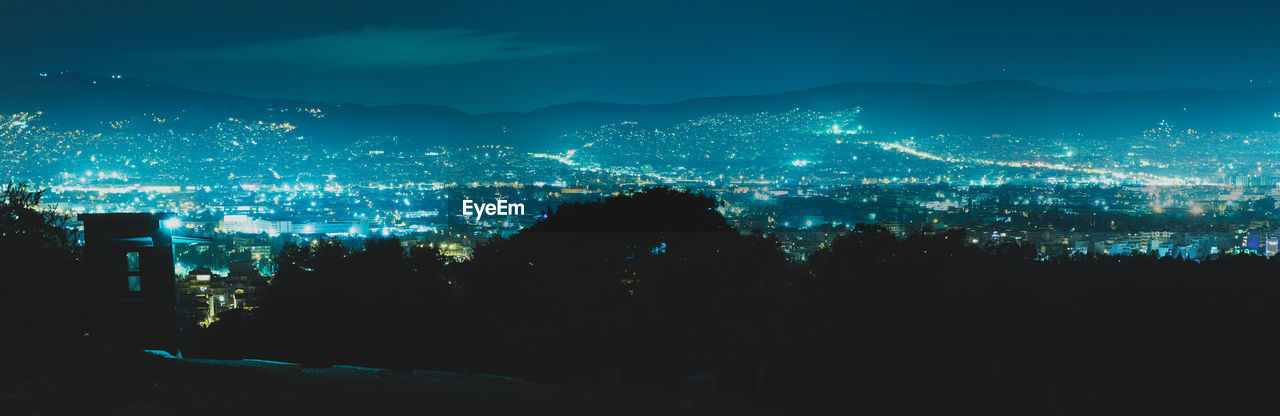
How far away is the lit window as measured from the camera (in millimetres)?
10258

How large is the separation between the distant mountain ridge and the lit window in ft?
162

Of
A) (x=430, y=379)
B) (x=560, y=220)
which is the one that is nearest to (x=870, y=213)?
(x=560, y=220)

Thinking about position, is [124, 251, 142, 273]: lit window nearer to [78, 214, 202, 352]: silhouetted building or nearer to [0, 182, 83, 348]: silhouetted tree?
[78, 214, 202, 352]: silhouetted building

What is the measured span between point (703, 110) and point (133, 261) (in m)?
62.3

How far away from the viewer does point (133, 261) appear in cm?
1034

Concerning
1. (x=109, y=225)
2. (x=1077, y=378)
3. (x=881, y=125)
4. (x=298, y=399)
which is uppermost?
(x=881, y=125)

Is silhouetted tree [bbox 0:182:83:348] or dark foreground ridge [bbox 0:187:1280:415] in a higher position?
silhouetted tree [bbox 0:182:83:348]

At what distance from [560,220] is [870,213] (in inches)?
765

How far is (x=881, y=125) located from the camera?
65.6m

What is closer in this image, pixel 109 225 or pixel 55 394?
pixel 55 394

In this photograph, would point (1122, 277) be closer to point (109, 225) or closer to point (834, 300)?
point (834, 300)

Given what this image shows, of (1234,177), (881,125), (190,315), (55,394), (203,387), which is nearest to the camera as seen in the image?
(55,394)

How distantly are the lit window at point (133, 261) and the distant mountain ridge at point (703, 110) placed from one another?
4934cm

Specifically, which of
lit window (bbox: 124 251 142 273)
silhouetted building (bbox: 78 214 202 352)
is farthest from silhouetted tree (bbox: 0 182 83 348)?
lit window (bbox: 124 251 142 273)
